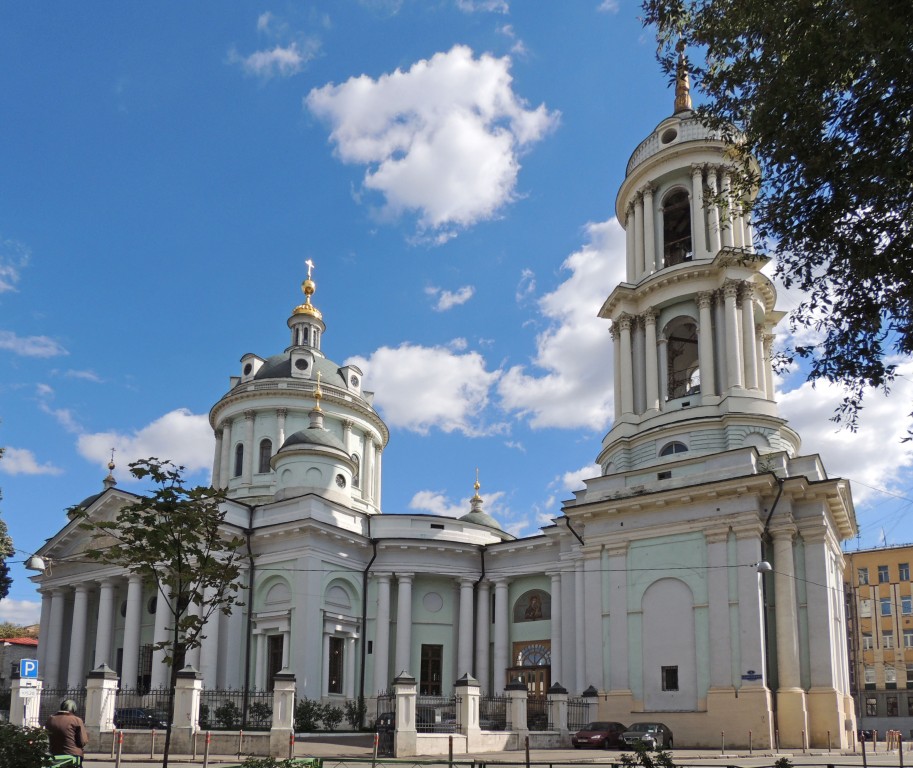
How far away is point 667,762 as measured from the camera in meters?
10.3

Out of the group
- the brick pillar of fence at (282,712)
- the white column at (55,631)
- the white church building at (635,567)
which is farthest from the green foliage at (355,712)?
the white column at (55,631)

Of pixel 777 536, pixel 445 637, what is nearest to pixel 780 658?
pixel 777 536

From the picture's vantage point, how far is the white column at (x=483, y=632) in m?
37.3

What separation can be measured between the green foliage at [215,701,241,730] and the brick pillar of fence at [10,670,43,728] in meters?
5.83

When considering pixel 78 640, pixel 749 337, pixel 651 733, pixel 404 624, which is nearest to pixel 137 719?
pixel 404 624

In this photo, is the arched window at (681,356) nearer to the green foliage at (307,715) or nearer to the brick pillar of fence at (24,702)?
the green foliage at (307,715)

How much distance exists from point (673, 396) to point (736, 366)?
10.7ft

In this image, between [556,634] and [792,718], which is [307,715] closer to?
[556,634]

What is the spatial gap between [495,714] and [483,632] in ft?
26.7

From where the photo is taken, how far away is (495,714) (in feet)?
98.1

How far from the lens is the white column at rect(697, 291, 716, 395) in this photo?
32.7 m

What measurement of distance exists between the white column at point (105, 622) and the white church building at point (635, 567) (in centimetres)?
8

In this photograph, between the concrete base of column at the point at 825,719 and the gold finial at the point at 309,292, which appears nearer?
the concrete base of column at the point at 825,719

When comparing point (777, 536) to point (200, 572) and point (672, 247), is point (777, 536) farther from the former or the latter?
point (200, 572)
